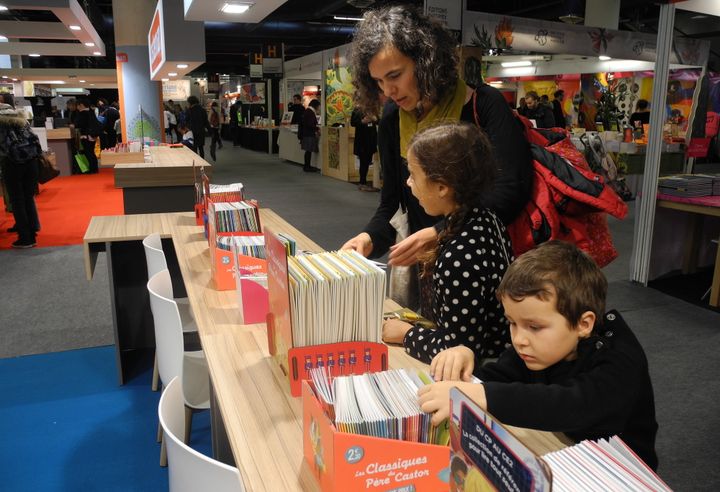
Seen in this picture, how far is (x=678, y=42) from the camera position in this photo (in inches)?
346

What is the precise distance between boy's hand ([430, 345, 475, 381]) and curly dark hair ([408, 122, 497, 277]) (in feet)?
1.36

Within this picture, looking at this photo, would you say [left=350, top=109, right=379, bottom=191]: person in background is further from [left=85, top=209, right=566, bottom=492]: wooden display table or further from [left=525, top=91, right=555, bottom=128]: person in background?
[left=85, top=209, right=566, bottom=492]: wooden display table

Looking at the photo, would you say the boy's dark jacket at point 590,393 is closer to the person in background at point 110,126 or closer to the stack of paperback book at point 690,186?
the stack of paperback book at point 690,186

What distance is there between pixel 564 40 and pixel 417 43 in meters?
9.32

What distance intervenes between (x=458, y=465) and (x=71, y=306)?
447 centimetres

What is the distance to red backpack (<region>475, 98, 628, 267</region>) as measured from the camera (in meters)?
1.69

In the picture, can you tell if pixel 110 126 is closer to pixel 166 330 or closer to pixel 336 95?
pixel 336 95

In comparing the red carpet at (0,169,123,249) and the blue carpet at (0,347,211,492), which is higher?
the red carpet at (0,169,123,249)

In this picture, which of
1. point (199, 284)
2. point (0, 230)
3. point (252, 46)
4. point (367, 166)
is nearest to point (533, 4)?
point (367, 166)

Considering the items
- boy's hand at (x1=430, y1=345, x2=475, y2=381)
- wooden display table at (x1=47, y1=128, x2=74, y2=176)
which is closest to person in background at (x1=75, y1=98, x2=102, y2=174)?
wooden display table at (x1=47, y1=128, x2=74, y2=176)

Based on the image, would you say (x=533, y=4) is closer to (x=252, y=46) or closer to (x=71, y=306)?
(x=252, y=46)

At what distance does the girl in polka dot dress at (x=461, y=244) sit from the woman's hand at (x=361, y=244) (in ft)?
1.11

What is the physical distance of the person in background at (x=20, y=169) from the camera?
619 centimetres

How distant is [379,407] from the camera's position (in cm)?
96
